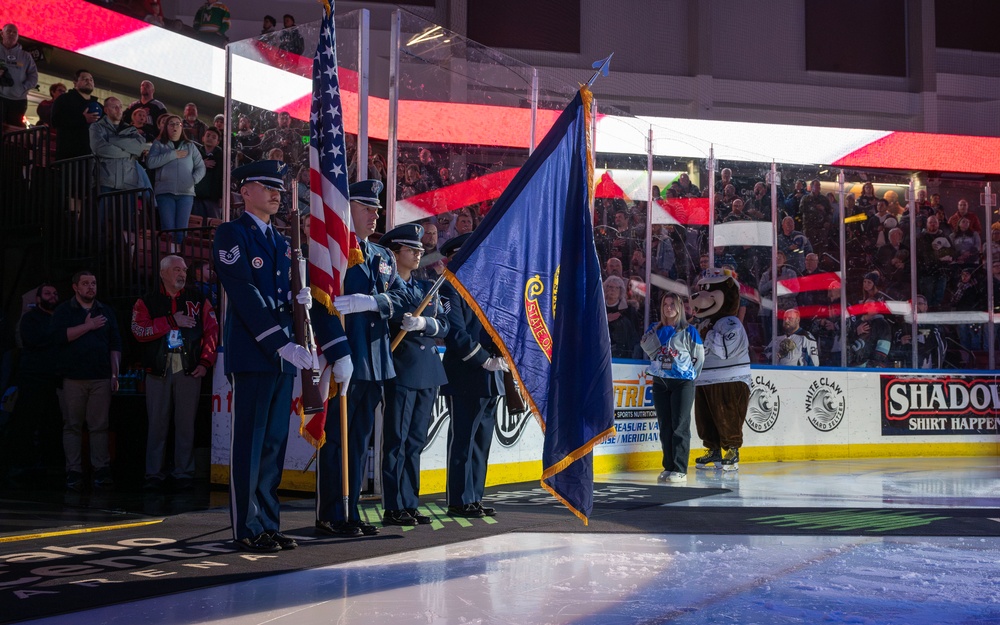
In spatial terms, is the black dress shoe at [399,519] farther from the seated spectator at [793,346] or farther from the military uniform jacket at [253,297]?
the seated spectator at [793,346]

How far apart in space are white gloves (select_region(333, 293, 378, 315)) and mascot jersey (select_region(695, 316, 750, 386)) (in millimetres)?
5006

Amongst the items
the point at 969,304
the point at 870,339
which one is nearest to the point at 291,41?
the point at 870,339

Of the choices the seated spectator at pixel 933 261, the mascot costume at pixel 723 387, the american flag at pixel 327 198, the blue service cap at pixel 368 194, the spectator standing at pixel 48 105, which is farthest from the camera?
the seated spectator at pixel 933 261

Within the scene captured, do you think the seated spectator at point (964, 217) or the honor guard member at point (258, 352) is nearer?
the honor guard member at point (258, 352)

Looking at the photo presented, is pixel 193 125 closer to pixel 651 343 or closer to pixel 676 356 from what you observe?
pixel 651 343

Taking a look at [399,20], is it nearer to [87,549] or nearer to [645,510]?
[645,510]

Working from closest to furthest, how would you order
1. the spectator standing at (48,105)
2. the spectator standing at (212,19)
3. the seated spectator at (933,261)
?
1. the spectator standing at (48,105)
2. the seated spectator at (933,261)
3. the spectator standing at (212,19)

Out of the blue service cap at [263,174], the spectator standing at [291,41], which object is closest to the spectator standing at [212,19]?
the spectator standing at [291,41]

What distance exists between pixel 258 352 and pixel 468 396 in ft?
6.04

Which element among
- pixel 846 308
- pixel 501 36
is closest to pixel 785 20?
pixel 501 36

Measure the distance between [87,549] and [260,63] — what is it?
168 inches

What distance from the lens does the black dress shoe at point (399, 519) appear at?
18.6 feet

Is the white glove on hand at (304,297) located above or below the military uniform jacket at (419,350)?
above

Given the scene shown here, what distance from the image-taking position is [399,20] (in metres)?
7.55
